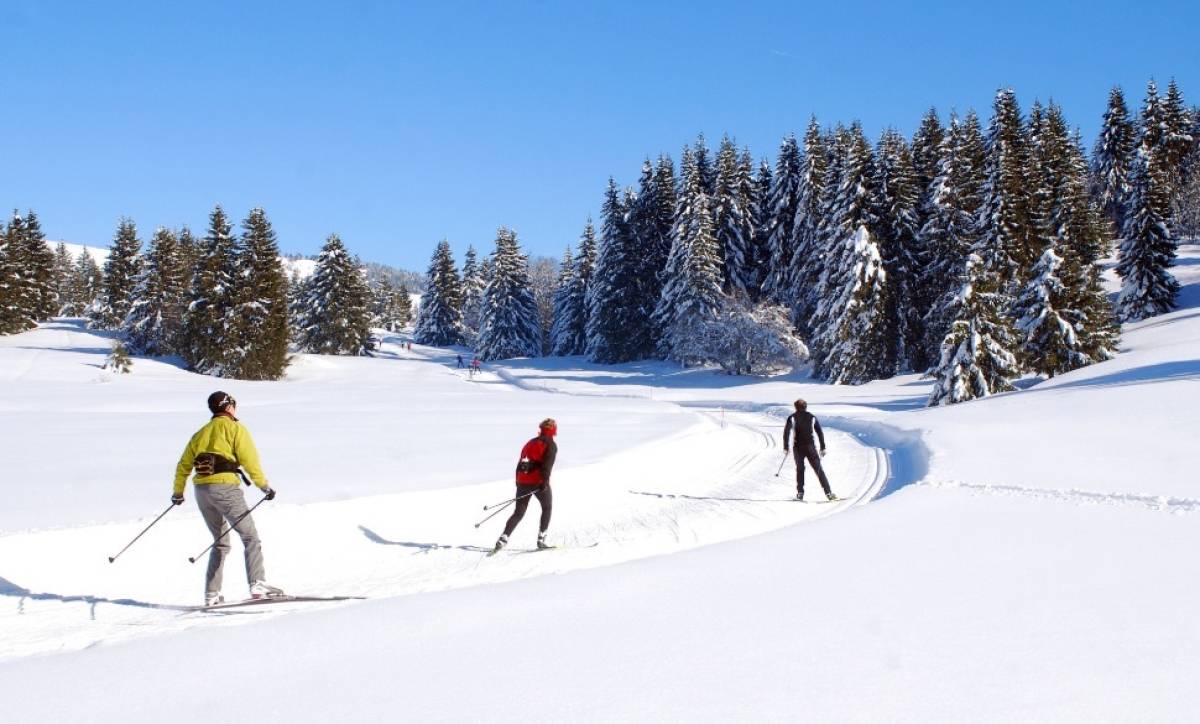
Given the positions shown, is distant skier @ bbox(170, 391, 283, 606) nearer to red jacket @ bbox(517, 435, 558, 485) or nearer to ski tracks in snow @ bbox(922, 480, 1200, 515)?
red jacket @ bbox(517, 435, 558, 485)

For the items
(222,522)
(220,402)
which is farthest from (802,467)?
(220,402)

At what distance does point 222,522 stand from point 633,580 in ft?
13.4

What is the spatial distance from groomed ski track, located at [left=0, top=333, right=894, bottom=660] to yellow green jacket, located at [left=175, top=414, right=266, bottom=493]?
123cm

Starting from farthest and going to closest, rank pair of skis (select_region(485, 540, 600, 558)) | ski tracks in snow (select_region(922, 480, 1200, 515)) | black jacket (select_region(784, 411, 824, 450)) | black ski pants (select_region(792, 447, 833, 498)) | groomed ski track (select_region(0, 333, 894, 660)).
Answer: black jacket (select_region(784, 411, 824, 450))
black ski pants (select_region(792, 447, 833, 498))
pair of skis (select_region(485, 540, 600, 558))
ski tracks in snow (select_region(922, 480, 1200, 515))
groomed ski track (select_region(0, 333, 894, 660))

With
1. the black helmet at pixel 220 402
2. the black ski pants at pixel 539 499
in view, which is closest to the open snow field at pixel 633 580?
the black ski pants at pixel 539 499

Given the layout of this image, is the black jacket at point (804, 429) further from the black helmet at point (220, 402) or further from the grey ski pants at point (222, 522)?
the black helmet at point (220, 402)

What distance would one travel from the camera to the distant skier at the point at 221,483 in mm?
→ 7270

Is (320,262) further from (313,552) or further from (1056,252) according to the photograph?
(313,552)

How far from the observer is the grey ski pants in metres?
7.28

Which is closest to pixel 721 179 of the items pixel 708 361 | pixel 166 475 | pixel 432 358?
pixel 708 361

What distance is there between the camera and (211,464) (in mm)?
7262

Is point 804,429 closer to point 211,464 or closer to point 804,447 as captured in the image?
point 804,447

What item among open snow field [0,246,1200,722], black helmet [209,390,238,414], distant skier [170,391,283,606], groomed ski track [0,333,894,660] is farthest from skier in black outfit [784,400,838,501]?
black helmet [209,390,238,414]

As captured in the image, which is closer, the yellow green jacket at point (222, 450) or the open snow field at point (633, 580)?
the open snow field at point (633, 580)
